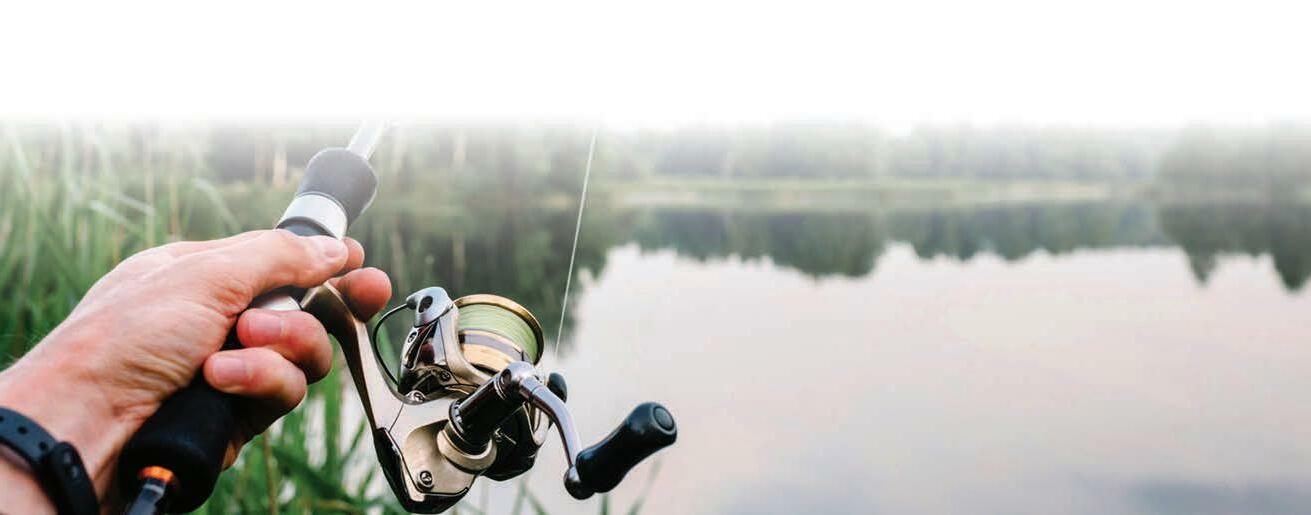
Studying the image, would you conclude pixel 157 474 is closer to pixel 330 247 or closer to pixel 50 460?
pixel 50 460

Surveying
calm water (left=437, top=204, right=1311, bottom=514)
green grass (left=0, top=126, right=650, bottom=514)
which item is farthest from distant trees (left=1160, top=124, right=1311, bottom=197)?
green grass (left=0, top=126, right=650, bottom=514)

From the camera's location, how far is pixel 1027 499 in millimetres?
9797

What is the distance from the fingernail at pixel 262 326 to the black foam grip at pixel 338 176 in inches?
5.8

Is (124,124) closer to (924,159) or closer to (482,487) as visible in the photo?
(482,487)

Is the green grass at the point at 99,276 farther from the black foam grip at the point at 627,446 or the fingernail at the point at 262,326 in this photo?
the black foam grip at the point at 627,446

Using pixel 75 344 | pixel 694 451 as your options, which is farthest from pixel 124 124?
pixel 694 451

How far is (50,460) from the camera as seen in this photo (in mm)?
762

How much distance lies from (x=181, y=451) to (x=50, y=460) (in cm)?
10

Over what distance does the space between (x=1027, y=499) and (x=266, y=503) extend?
29.4ft

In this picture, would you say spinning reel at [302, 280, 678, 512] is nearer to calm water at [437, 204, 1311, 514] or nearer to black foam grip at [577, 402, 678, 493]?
black foam grip at [577, 402, 678, 493]

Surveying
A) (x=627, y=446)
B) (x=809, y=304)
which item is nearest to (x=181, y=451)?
(x=627, y=446)

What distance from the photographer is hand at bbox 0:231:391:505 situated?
0.84m

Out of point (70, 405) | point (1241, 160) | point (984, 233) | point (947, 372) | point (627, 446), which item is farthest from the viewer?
point (984, 233)

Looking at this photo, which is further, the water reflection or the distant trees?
the distant trees
